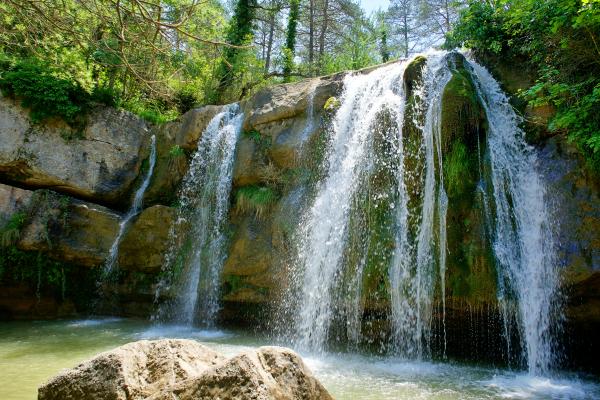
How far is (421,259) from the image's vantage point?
7.13m

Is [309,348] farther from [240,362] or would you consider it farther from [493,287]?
[240,362]

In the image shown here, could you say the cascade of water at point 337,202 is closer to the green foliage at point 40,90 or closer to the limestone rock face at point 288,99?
the limestone rock face at point 288,99

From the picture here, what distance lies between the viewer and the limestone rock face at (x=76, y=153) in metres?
10.8

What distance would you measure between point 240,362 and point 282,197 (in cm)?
698

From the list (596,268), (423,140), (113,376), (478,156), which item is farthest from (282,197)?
(113,376)

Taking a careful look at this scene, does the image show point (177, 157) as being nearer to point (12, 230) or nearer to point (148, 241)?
point (148, 241)

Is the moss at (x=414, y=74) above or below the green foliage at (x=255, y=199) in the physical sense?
above

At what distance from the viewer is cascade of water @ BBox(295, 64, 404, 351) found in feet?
25.8

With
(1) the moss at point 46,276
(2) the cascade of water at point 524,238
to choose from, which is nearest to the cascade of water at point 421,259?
(2) the cascade of water at point 524,238

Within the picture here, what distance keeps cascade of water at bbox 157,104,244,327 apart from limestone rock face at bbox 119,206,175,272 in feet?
0.76

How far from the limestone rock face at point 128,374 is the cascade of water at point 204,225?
20.6ft

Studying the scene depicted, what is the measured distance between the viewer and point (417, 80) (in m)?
8.42

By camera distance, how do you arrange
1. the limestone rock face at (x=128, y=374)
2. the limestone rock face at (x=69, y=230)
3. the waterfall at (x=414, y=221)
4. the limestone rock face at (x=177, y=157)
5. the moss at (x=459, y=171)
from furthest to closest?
the limestone rock face at (x=177, y=157), the limestone rock face at (x=69, y=230), the moss at (x=459, y=171), the waterfall at (x=414, y=221), the limestone rock face at (x=128, y=374)

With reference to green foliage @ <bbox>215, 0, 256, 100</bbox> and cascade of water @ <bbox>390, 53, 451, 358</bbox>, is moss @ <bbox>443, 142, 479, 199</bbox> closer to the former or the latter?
cascade of water @ <bbox>390, 53, 451, 358</bbox>
